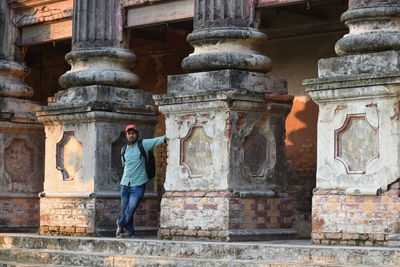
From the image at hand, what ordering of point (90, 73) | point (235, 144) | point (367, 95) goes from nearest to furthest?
point (367, 95)
point (235, 144)
point (90, 73)

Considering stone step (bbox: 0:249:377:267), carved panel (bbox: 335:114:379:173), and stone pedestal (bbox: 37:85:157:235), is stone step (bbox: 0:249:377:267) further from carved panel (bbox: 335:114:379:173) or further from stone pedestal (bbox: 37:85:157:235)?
carved panel (bbox: 335:114:379:173)

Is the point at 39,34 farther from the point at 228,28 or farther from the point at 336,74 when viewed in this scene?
the point at 336,74

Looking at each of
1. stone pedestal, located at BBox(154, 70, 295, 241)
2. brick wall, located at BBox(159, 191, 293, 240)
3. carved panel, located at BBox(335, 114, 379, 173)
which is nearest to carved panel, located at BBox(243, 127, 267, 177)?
stone pedestal, located at BBox(154, 70, 295, 241)

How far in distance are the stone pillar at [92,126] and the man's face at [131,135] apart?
0.88 meters

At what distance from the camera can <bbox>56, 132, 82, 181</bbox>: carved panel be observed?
15.6m

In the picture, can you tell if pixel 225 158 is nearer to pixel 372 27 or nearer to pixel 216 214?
pixel 216 214

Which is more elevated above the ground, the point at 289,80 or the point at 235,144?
the point at 289,80

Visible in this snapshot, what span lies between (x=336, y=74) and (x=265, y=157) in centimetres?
213

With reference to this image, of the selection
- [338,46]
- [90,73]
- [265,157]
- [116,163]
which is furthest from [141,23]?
[338,46]

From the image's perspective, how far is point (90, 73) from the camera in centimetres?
1551

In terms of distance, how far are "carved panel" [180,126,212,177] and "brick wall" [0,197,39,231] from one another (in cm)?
459

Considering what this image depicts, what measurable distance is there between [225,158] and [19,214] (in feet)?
17.7

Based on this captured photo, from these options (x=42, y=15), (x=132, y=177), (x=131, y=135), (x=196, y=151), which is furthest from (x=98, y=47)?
(x=196, y=151)

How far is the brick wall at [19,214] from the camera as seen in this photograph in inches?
690
